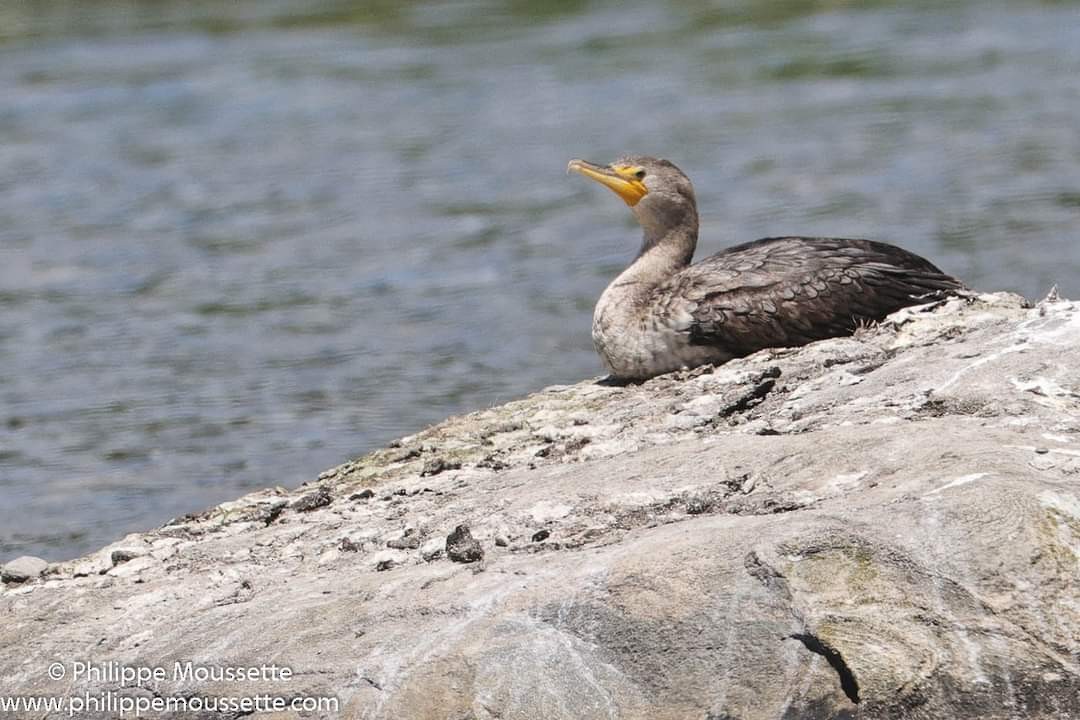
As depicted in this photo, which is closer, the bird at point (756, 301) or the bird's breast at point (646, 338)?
the bird at point (756, 301)

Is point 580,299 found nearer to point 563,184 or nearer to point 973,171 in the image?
point 563,184

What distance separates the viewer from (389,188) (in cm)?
1513

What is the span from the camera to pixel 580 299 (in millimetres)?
11852

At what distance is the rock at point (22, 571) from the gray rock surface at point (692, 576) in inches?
2.5

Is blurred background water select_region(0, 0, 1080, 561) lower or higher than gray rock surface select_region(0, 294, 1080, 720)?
lower

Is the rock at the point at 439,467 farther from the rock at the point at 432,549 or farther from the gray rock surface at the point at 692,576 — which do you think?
the rock at the point at 432,549

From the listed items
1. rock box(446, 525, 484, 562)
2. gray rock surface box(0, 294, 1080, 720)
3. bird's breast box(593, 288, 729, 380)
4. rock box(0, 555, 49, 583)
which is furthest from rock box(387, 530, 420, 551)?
bird's breast box(593, 288, 729, 380)

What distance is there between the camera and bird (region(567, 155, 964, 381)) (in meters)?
7.21

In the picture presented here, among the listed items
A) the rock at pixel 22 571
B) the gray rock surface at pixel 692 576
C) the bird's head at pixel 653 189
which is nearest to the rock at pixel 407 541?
the gray rock surface at pixel 692 576

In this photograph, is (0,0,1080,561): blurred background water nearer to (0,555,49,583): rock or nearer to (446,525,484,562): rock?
(0,555,49,583): rock

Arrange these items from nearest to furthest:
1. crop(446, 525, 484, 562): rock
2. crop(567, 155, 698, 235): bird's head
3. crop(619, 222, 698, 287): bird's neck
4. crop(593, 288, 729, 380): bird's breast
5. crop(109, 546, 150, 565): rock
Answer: crop(446, 525, 484, 562): rock
crop(109, 546, 150, 565): rock
crop(593, 288, 729, 380): bird's breast
crop(619, 222, 698, 287): bird's neck
crop(567, 155, 698, 235): bird's head

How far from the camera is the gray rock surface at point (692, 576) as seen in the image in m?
4.73

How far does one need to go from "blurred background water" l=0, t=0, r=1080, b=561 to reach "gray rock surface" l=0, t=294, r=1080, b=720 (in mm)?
2579

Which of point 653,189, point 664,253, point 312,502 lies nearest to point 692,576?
point 312,502
